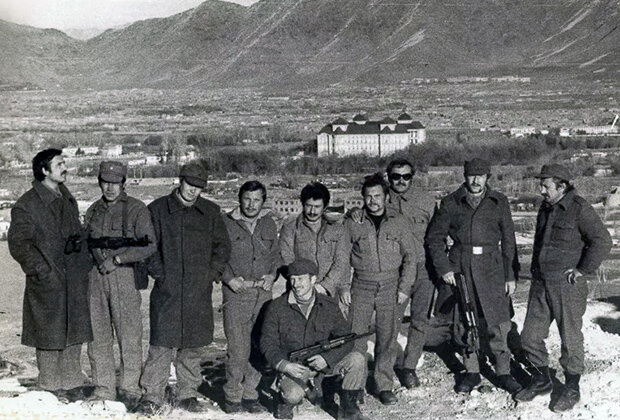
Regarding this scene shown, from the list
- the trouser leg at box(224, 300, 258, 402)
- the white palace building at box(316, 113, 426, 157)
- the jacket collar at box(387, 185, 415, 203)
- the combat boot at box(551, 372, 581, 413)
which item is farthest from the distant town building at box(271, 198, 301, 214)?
the combat boot at box(551, 372, 581, 413)

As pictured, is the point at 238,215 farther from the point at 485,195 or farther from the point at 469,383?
the point at 469,383

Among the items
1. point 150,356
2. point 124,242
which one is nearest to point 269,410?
point 150,356

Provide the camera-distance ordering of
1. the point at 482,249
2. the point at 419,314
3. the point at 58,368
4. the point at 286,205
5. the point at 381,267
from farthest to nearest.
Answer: the point at 286,205 → the point at 419,314 → the point at 482,249 → the point at 381,267 → the point at 58,368

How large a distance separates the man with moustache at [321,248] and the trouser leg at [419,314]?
23.2 inches

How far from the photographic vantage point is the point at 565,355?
14.2 ft

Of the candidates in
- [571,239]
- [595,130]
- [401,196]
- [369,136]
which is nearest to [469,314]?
[571,239]

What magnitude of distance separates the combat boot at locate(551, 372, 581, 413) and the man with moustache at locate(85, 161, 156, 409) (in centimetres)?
254

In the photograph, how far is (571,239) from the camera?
4305 mm

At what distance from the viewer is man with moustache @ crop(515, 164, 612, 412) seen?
4.24m

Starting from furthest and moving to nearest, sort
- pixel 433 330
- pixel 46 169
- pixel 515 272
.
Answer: pixel 433 330 < pixel 515 272 < pixel 46 169

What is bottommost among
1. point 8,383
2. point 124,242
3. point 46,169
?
point 8,383

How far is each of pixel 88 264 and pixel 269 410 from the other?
1.40 m

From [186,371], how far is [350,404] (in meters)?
1.02

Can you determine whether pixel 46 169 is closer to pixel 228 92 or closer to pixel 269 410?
pixel 269 410
